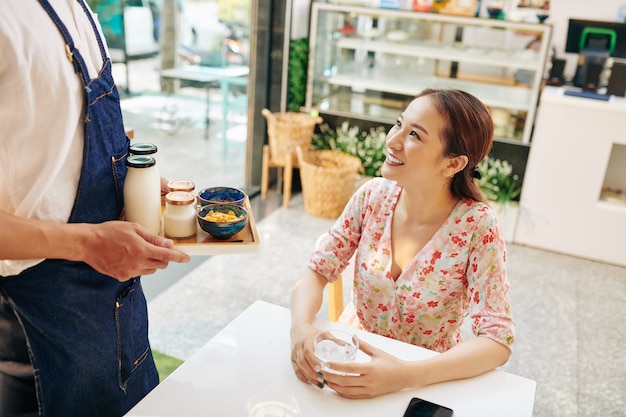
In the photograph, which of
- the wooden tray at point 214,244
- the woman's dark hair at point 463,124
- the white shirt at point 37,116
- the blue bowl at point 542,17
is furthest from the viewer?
the blue bowl at point 542,17

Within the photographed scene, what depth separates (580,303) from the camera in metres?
3.43

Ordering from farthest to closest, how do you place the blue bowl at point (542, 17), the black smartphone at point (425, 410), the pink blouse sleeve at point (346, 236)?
the blue bowl at point (542, 17)
the pink blouse sleeve at point (346, 236)
the black smartphone at point (425, 410)

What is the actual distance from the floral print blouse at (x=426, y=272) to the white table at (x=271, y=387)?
0.19 meters

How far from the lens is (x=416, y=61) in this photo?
446 cm

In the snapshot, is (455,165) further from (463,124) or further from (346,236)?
(346,236)

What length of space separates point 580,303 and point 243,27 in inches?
113

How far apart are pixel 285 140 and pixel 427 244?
109 inches

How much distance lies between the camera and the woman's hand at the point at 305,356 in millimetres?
1277

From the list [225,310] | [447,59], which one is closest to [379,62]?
[447,59]

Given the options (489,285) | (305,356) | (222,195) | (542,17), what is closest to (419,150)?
(489,285)

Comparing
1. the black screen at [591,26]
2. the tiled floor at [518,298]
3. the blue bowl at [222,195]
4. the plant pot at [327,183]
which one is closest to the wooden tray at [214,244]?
the blue bowl at [222,195]

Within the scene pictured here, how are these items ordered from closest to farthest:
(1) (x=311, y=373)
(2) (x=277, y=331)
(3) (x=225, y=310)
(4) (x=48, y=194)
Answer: (4) (x=48, y=194)
(1) (x=311, y=373)
(2) (x=277, y=331)
(3) (x=225, y=310)

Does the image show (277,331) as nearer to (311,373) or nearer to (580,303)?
(311,373)

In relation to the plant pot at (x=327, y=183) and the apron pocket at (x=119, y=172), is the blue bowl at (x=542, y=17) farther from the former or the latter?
the apron pocket at (x=119, y=172)
